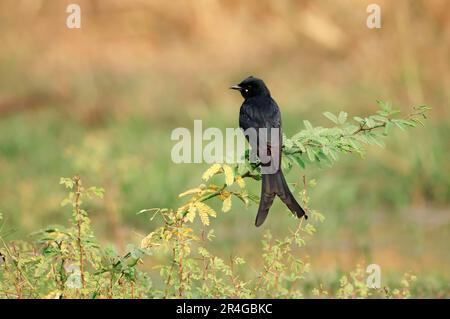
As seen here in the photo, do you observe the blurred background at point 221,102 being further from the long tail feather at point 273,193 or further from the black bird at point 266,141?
the long tail feather at point 273,193

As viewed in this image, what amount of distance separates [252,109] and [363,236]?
9.83 feet

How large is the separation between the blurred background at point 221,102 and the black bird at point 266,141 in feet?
5.68

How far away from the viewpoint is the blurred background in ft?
26.2

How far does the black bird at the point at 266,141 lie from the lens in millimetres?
4512

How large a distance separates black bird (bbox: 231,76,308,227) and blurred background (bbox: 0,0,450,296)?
5.68 feet

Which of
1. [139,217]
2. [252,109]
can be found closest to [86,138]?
[139,217]

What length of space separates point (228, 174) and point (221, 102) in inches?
235

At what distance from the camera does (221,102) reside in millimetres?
10359

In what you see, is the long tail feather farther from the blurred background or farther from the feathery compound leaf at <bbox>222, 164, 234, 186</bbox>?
the blurred background

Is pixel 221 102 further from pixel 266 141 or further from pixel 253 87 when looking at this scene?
pixel 266 141

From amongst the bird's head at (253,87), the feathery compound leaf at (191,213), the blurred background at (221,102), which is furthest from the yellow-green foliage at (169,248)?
the blurred background at (221,102)

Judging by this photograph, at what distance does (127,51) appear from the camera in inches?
Result: 460

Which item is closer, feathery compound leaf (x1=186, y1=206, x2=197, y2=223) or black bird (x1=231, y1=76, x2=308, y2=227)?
feathery compound leaf (x1=186, y1=206, x2=197, y2=223)

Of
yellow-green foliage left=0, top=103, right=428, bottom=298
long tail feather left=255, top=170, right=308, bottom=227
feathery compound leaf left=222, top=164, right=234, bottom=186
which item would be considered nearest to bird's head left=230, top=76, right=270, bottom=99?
yellow-green foliage left=0, top=103, right=428, bottom=298
